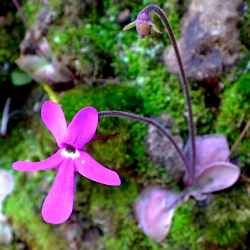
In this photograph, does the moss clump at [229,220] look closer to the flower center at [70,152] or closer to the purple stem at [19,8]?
the flower center at [70,152]

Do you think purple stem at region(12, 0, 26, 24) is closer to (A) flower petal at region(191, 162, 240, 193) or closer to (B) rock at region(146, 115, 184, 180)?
(B) rock at region(146, 115, 184, 180)

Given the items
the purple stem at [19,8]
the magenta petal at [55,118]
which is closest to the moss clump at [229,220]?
the magenta petal at [55,118]

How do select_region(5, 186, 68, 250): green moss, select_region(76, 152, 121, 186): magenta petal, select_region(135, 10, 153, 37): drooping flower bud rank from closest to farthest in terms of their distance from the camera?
select_region(76, 152, 121, 186): magenta petal
select_region(135, 10, 153, 37): drooping flower bud
select_region(5, 186, 68, 250): green moss

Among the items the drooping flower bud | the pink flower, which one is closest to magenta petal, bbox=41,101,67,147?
the pink flower

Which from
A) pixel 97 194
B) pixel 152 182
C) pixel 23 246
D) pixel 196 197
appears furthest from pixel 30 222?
pixel 196 197

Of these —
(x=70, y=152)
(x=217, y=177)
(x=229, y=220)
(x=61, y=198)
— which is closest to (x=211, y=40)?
(x=217, y=177)

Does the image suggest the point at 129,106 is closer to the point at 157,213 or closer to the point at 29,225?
the point at 157,213
